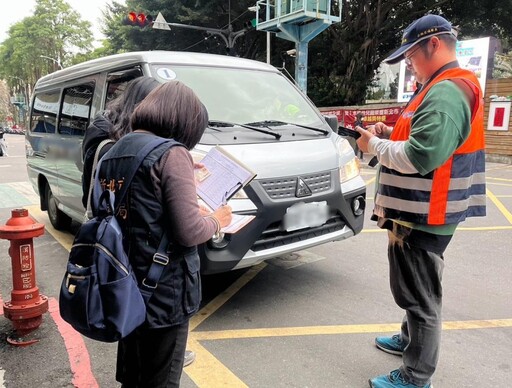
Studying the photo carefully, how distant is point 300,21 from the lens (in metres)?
16.2

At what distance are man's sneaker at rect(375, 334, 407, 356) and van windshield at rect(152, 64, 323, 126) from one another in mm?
2020

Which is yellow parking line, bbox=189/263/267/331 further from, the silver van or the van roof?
the van roof

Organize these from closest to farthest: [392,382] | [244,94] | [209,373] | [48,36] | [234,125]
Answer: [392,382]
[209,373]
[234,125]
[244,94]
[48,36]

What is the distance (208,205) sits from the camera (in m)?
2.00

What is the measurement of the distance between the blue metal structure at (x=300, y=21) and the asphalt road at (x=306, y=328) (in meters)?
12.1

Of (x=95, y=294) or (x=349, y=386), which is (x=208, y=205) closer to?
(x=95, y=294)

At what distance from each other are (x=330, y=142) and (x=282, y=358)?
6.01 ft

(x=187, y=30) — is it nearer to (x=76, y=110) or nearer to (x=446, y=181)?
(x=76, y=110)

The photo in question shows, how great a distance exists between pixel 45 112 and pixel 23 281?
3.42 metres

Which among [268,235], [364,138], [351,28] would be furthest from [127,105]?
[351,28]

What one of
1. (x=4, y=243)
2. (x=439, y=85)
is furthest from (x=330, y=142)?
(x=4, y=243)

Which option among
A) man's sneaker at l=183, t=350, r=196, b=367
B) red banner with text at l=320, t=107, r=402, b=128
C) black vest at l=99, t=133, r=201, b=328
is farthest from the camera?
red banner with text at l=320, t=107, r=402, b=128

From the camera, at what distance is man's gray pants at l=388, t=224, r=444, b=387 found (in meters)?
2.33

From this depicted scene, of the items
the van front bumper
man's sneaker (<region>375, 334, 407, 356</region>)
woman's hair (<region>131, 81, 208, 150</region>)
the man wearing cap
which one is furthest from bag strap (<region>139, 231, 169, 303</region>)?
man's sneaker (<region>375, 334, 407, 356</region>)
